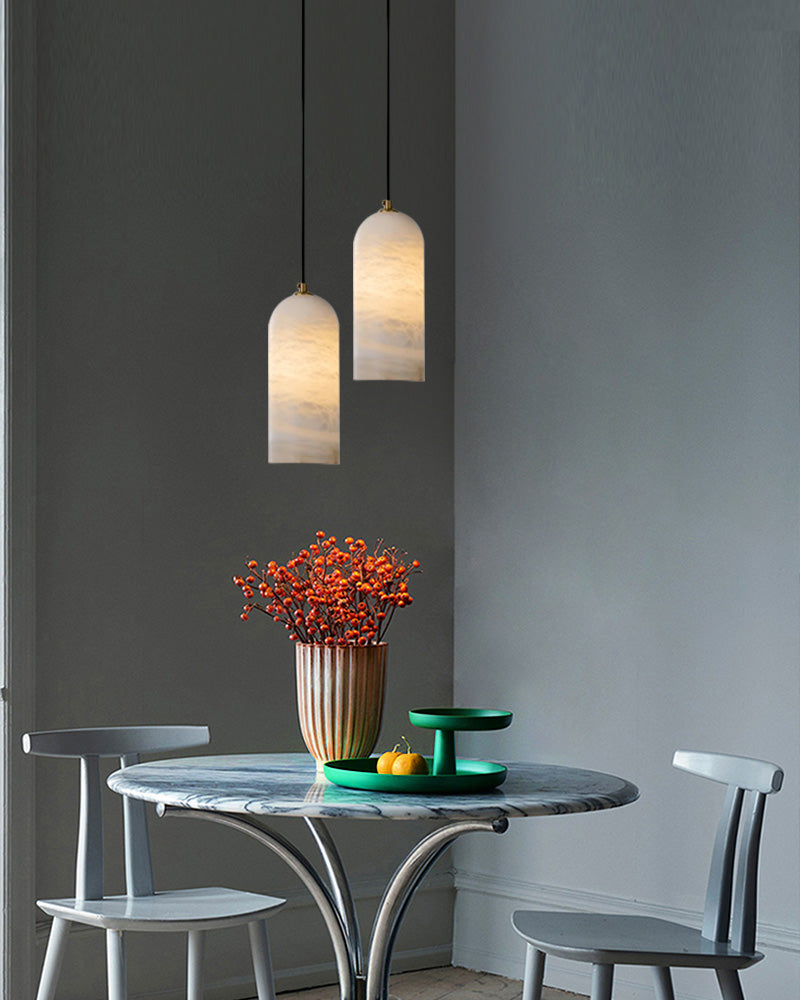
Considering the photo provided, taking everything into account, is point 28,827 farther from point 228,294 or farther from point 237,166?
point 237,166

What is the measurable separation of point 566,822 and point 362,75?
2466mm

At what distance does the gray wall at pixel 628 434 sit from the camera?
13.0 ft

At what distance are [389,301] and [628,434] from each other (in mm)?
1795

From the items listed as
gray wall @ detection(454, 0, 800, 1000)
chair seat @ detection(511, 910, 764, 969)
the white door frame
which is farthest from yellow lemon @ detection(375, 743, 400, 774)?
gray wall @ detection(454, 0, 800, 1000)

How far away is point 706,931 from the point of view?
9.30ft

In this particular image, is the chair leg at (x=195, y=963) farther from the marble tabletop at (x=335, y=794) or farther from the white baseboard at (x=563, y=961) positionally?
the white baseboard at (x=563, y=961)

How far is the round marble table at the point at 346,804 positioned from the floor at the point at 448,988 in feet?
4.40

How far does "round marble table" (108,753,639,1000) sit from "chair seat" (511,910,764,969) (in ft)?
0.93

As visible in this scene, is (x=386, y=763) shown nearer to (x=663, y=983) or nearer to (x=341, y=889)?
(x=341, y=889)

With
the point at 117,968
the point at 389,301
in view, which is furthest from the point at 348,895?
the point at 389,301

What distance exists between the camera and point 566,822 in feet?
14.3

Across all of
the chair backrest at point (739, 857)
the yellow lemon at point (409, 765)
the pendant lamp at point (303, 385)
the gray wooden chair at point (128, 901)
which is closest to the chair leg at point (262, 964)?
the gray wooden chair at point (128, 901)

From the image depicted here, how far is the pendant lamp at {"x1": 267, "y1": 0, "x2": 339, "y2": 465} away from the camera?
2.71 m

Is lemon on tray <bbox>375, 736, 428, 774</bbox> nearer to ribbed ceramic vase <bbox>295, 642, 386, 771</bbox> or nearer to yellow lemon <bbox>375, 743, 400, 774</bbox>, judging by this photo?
yellow lemon <bbox>375, 743, 400, 774</bbox>
